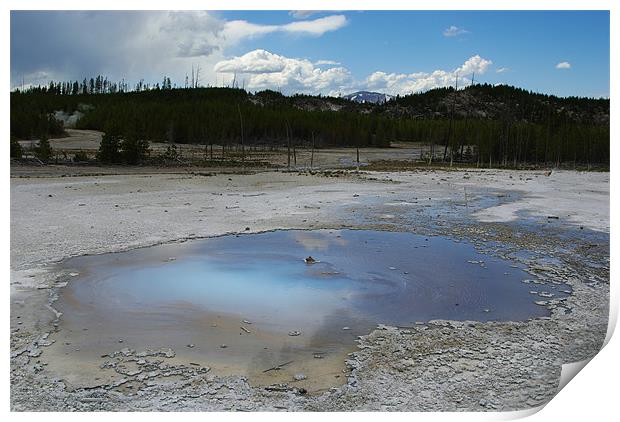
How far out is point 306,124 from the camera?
2189 inches

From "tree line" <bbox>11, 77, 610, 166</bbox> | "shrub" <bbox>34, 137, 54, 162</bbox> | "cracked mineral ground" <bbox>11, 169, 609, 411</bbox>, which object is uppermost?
"tree line" <bbox>11, 77, 610, 166</bbox>

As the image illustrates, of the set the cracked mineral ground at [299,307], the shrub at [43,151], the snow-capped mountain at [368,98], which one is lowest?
the cracked mineral ground at [299,307]

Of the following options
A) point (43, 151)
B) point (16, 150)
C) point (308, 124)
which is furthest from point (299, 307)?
point (308, 124)

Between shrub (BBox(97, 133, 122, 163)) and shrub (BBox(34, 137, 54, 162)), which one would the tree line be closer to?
shrub (BBox(97, 133, 122, 163))

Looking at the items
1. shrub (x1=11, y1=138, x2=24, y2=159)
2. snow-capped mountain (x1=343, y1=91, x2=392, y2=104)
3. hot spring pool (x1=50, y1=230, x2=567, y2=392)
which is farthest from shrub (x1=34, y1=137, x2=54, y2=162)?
snow-capped mountain (x1=343, y1=91, x2=392, y2=104)

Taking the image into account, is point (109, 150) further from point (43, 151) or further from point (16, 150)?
point (16, 150)

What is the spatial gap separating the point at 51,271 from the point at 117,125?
21.3 m

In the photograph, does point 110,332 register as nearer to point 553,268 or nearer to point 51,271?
point 51,271

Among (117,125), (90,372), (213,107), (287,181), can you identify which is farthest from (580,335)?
(213,107)

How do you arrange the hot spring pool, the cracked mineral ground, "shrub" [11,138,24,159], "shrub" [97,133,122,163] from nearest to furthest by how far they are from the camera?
the cracked mineral ground → the hot spring pool → "shrub" [11,138,24,159] → "shrub" [97,133,122,163]

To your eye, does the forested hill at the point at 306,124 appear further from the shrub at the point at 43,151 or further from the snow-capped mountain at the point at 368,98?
the snow-capped mountain at the point at 368,98

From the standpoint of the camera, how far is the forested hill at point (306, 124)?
32125mm

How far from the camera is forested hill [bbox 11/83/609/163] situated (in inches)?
1265

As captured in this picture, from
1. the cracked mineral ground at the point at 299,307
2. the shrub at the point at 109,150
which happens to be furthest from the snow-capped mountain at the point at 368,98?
the cracked mineral ground at the point at 299,307
